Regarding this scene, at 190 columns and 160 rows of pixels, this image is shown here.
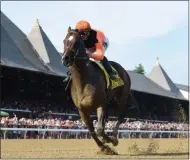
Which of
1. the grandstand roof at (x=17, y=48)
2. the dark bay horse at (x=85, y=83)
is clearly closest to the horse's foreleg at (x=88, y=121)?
the dark bay horse at (x=85, y=83)

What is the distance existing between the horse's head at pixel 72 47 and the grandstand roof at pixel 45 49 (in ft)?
87.1

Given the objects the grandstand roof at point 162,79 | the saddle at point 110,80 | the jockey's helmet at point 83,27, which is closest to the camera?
the jockey's helmet at point 83,27

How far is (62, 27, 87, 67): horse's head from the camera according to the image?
335 inches

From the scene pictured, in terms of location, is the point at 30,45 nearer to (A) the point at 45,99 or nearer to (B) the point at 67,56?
(A) the point at 45,99

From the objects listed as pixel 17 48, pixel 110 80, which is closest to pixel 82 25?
pixel 110 80

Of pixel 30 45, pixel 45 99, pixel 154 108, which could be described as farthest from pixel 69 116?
pixel 154 108

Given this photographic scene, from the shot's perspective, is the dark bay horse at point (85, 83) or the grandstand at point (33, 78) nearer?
the dark bay horse at point (85, 83)

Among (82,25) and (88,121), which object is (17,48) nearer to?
(88,121)

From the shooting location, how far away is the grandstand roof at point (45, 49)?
37.3 meters

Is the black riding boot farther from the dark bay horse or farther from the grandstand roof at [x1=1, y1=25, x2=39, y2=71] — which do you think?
the grandstand roof at [x1=1, y1=25, x2=39, y2=71]

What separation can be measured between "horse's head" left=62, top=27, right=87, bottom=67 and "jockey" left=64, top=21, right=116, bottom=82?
0.43 m

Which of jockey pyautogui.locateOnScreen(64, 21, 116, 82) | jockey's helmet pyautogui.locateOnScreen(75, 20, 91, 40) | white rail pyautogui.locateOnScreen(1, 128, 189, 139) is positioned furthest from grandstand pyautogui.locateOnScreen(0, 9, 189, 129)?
jockey's helmet pyautogui.locateOnScreen(75, 20, 91, 40)

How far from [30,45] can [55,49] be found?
2.92 metres

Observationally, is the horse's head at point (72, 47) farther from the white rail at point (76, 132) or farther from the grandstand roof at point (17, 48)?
the grandstand roof at point (17, 48)
